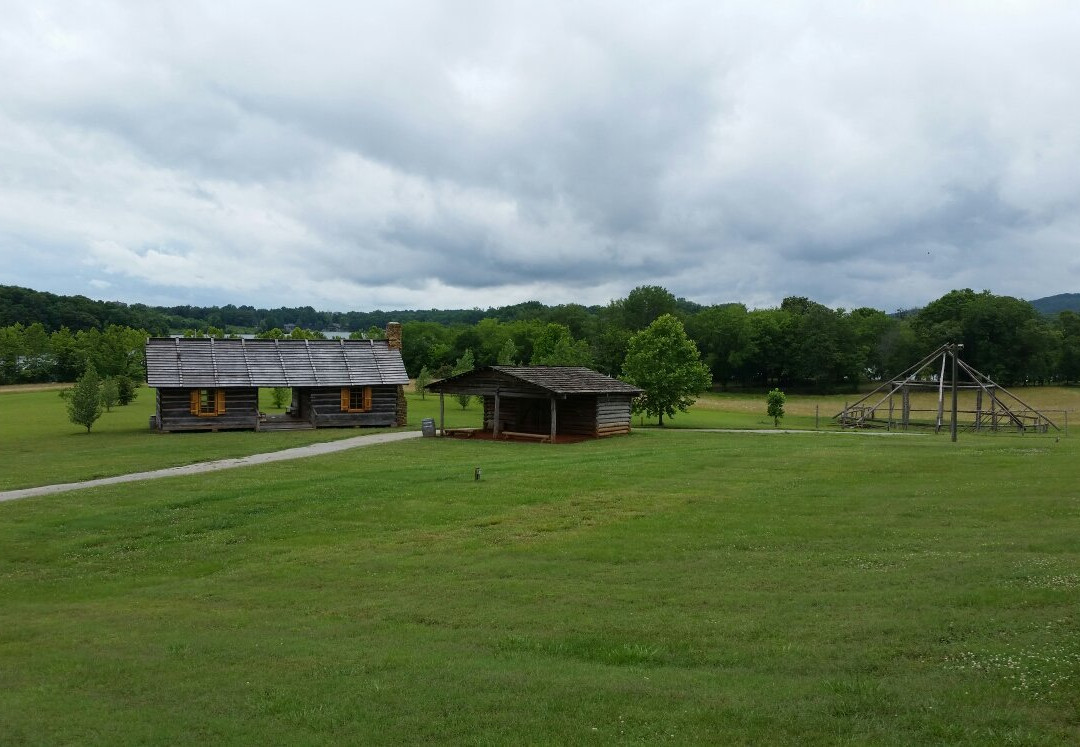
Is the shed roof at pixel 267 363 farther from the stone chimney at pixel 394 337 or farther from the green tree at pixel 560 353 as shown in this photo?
the green tree at pixel 560 353

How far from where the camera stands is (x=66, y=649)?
10.4 m

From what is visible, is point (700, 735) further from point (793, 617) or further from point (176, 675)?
point (176, 675)

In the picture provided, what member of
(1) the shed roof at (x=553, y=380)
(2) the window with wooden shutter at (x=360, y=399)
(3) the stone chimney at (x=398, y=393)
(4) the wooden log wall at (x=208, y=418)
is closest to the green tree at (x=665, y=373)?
(1) the shed roof at (x=553, y=380)

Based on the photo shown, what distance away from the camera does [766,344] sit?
108m

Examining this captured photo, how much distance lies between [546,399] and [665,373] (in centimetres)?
1091

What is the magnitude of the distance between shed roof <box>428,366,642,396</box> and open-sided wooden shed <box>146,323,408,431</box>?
697cm

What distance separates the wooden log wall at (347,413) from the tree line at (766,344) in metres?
23.4

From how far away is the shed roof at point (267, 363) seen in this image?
44.6 meters

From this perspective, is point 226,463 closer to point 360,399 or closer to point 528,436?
point 528,436

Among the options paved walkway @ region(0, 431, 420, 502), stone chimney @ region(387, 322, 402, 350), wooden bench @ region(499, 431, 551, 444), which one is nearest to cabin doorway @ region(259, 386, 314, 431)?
stone chimney @ region(387, 322, 402, 350)

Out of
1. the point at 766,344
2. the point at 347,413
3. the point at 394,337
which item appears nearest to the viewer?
the point at 347,413

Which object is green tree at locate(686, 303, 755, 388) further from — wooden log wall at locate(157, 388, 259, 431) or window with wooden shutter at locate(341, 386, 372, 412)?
wooden log wall at locate(157, 388, 259, 431)

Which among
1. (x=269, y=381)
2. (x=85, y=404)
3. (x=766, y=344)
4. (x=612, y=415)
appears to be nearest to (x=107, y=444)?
(x=85, y=404)

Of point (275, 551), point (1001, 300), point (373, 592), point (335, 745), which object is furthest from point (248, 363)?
point (1001, 300)
